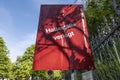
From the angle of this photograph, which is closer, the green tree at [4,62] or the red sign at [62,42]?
the red sign at [62,42]

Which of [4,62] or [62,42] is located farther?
[4,62]

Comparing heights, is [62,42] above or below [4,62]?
below

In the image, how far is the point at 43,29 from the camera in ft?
13.4

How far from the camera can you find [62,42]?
12.6ft

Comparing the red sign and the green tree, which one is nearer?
the red sign

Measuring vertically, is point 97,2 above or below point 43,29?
above

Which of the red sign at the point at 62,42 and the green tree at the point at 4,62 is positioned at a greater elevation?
the green tree at the point at 4,62

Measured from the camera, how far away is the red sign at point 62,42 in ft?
12.3

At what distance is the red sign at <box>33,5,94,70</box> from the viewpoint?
3.75m

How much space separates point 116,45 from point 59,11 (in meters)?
1.57

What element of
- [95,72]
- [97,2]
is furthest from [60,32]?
[97,2]

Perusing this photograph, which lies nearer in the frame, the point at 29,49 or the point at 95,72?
the point at 95,72

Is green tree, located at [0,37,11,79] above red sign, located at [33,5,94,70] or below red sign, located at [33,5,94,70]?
above

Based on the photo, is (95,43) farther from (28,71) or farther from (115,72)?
(28,71)
